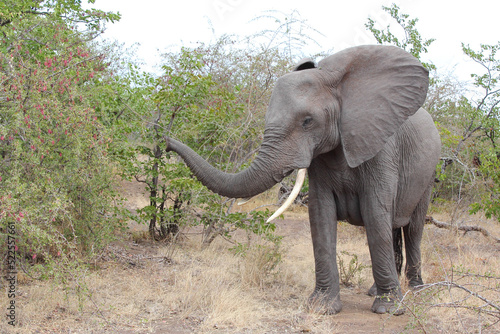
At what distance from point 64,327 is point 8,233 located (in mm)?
986

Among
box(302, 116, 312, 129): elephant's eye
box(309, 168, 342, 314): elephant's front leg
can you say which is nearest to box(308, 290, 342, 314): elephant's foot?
box(309, 168, 342, 314): elephant's front leg

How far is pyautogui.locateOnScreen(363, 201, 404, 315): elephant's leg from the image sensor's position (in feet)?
17.0

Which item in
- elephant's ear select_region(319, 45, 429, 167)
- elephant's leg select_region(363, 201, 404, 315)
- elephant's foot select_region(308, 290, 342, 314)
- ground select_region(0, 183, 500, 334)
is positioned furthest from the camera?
elephant's foot select_region(308, 290, 342, 314)

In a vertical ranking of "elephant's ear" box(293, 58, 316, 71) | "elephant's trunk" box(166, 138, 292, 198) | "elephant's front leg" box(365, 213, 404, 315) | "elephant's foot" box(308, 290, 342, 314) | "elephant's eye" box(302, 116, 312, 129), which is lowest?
"elephant's foot" box(308, 290, 342, 314)

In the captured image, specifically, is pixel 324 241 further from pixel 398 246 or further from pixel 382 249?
pixel 398 246

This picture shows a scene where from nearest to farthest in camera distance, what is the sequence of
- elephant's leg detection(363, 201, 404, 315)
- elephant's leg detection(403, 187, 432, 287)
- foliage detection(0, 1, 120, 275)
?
1. foliage detection(0, 1, 120, 275)
2. elephant's leg detection(363, 201, 404, 315)
3. elephant's leg detection(403, 187, 432, 287)

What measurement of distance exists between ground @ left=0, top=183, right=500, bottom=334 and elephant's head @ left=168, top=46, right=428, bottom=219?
1.22 metres

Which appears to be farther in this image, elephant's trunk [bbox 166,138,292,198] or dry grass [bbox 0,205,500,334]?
elephant's trunk [bbox 166,138,292,198]

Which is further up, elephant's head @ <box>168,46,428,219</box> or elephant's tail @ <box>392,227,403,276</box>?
elephant's head @ <box>168,46,428,219</box>

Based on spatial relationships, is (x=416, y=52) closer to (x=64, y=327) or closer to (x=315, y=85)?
(x=315, y=85)

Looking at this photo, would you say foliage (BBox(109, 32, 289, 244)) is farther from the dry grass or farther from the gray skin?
the gray skin

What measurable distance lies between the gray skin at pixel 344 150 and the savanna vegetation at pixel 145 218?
24.8 inches

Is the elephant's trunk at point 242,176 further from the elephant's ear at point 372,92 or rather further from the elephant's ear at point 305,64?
the elephant's ear at point 305,64

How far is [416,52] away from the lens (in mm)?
9773
